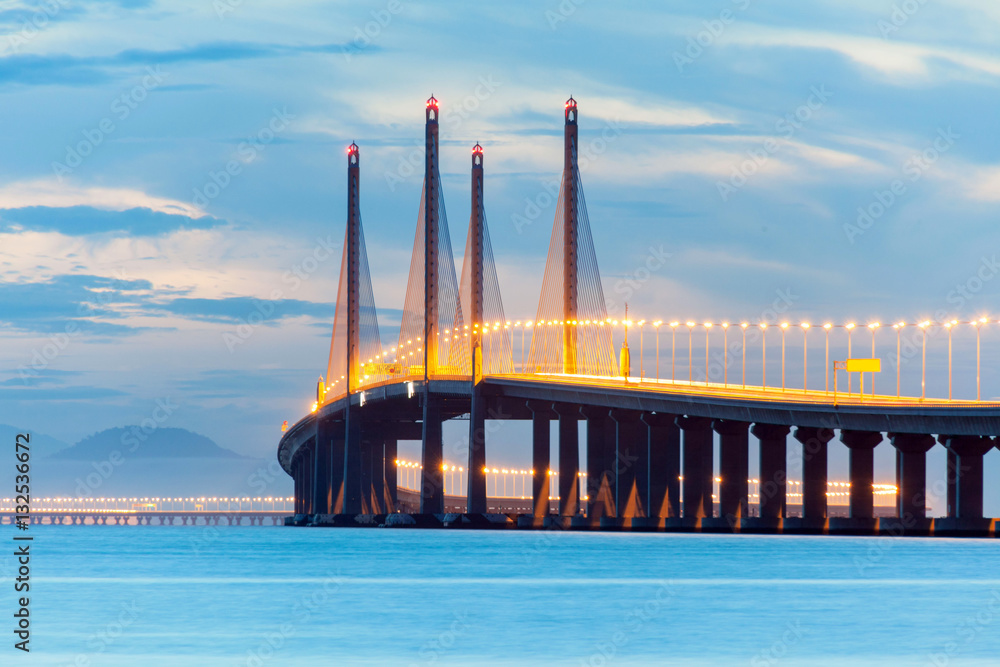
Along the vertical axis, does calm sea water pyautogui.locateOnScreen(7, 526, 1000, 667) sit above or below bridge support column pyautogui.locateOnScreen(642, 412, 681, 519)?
below

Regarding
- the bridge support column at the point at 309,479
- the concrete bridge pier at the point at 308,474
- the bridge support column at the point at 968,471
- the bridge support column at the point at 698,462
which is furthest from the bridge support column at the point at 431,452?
the bridge support column at the point at 309,479

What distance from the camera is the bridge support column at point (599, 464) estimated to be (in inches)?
4173

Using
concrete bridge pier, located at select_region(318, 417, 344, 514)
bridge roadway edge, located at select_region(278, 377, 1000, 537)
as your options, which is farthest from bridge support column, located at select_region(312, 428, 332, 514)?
bridge roadway edge, located at select_region(278, 377, 1000, 537)

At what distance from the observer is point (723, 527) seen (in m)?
96.4

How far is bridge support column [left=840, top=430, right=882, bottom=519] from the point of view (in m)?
94.1

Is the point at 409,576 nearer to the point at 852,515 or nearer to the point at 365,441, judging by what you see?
the point at 852,515

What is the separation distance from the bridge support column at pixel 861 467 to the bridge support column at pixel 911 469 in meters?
1.59

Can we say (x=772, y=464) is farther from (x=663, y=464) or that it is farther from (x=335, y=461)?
(x=335, y=461)

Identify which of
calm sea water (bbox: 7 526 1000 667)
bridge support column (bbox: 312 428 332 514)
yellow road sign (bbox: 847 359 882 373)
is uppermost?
yellow road sign (bbox: 847 359 882 373)

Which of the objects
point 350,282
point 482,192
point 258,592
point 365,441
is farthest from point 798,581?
point 365,441

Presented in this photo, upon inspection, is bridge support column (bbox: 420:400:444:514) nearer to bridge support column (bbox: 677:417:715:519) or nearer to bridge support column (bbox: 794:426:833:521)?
bridge support column (bbox: 677:417:715:519)

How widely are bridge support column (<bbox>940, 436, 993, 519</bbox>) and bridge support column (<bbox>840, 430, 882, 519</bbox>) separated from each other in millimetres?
5251

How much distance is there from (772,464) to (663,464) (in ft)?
22.0

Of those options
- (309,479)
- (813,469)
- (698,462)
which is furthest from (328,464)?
(813,469)
